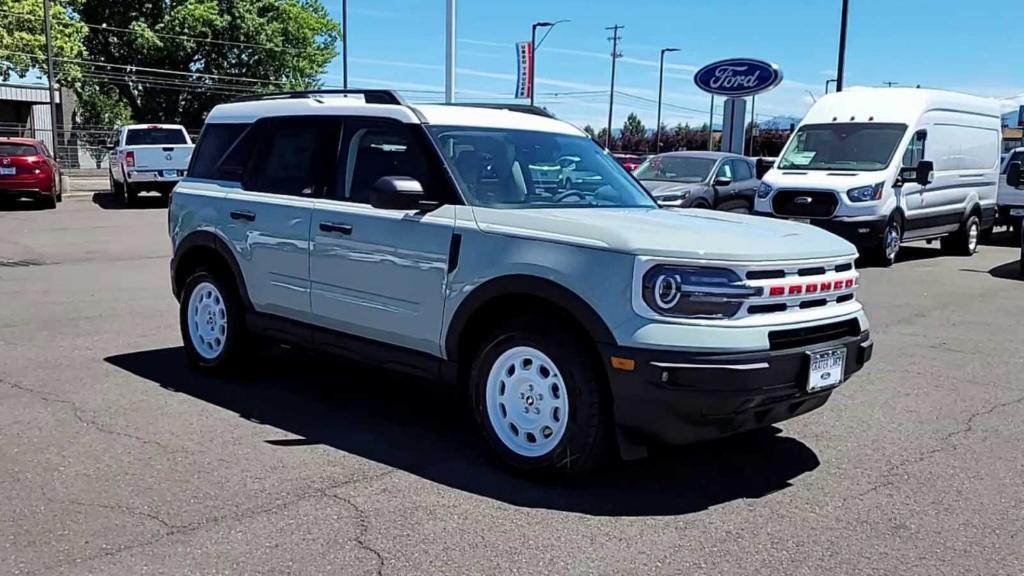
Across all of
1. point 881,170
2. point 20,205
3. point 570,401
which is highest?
point 881,170

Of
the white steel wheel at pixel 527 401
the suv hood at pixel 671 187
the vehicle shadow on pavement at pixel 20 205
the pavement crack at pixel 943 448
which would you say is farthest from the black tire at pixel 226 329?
the vehicle shadow on pavement at pixel 20 205

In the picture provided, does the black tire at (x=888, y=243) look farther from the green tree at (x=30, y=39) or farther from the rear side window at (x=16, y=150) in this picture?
the green tree at (x=30, y=39)

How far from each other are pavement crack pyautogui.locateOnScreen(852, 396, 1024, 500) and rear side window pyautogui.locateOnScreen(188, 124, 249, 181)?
4.47 metres

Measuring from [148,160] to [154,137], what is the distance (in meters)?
1.42

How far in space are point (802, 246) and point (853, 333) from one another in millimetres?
567

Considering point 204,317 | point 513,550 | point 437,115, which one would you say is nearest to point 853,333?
point 513,550

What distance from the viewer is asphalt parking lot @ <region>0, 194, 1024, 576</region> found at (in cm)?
382

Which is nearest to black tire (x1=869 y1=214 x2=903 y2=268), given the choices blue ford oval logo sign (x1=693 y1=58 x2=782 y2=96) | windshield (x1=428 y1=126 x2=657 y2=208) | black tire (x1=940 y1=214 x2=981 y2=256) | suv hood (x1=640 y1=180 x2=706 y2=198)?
black tire (x1=940 y1=214 x2=981 y2=256)

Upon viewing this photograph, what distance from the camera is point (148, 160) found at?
2216cm

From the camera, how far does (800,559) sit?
383 cm

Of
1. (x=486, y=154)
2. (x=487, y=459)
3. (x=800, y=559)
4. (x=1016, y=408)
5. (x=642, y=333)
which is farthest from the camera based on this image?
(x=1016, y=408)

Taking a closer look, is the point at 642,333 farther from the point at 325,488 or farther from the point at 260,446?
the point at 260,446

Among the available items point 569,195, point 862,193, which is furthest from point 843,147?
point 569,195

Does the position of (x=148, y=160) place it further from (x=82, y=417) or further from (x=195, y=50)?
(x=195, y=50)
